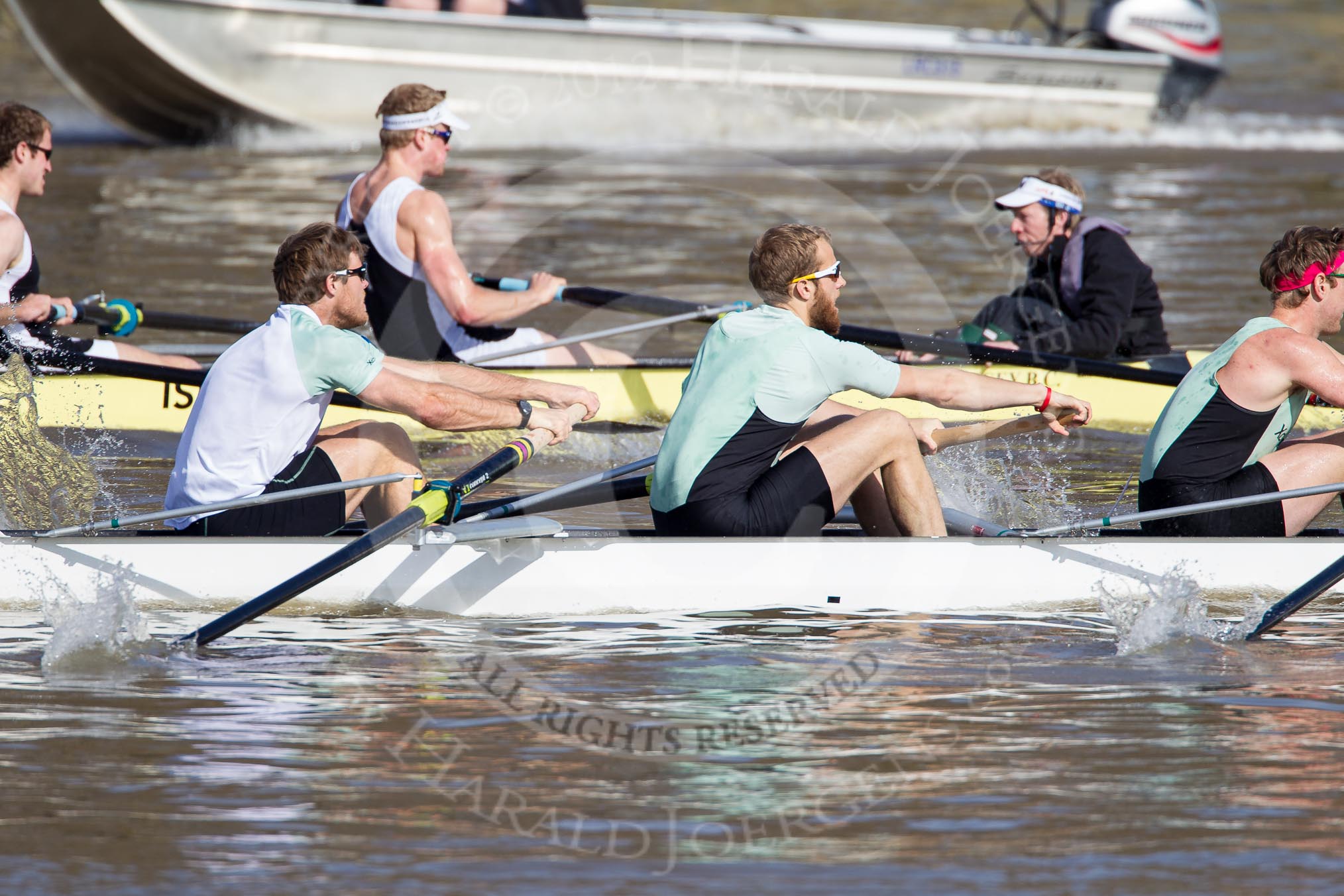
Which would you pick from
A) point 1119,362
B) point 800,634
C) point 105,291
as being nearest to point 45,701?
point 800,634

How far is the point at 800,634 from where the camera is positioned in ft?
18.0

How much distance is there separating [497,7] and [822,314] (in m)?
12.9

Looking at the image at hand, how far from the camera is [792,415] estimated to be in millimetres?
5445

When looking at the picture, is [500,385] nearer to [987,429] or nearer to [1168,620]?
[987,429]

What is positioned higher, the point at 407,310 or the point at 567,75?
the point at 567,75

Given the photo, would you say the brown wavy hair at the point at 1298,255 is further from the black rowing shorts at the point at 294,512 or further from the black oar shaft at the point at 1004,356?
the black rowing shorts at the point at 294,512

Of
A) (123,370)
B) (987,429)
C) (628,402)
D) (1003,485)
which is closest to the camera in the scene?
(987,429)

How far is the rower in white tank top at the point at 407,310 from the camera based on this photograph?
8070 mm

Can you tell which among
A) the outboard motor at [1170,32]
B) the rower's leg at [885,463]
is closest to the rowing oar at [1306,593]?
the rower's leg at [885,463]

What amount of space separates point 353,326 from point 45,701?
5.23 ft

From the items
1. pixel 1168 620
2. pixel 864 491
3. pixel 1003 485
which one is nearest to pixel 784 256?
pixel 864 491

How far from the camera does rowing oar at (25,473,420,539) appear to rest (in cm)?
541

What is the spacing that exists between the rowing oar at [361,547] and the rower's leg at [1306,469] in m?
2.72

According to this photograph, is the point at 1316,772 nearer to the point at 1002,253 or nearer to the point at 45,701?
the point at 45,701
